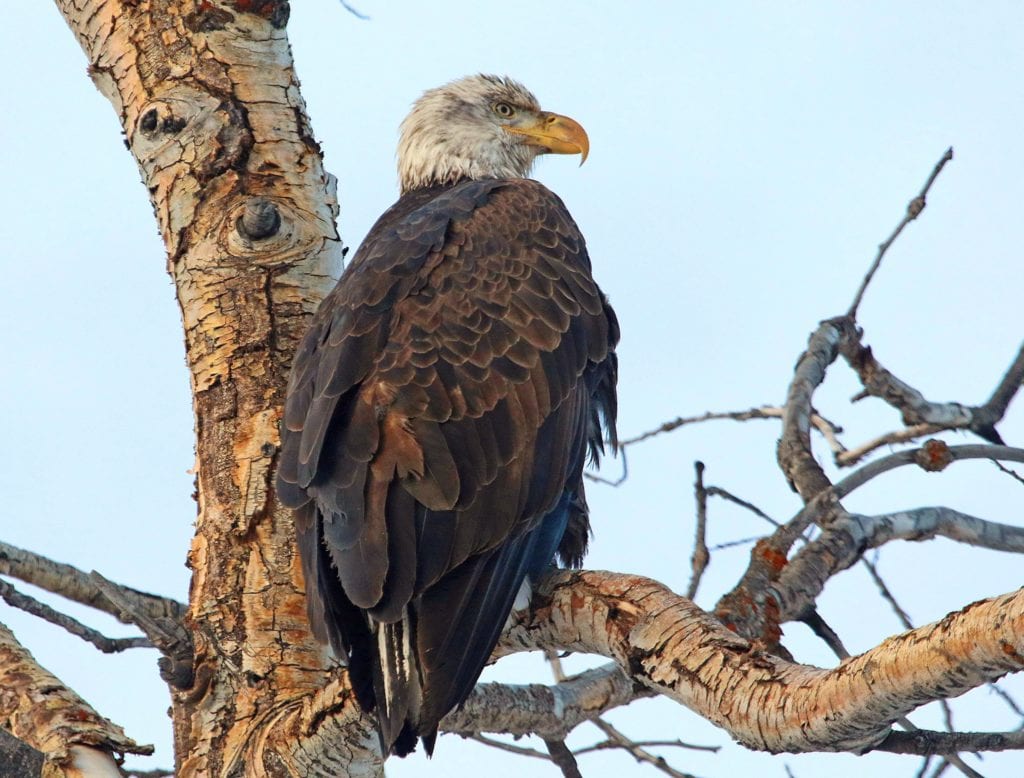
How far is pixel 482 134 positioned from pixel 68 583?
10.9 feet

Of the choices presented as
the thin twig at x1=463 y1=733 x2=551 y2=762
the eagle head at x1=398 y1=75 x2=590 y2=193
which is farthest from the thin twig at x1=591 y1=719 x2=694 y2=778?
the eagle head at x1=398 y1=75 x2=590 y2=193

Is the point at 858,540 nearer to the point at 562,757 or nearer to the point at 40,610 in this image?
the point at 562,757

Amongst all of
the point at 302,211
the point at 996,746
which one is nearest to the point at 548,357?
the point at 302,211

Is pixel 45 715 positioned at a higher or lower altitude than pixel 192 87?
lower

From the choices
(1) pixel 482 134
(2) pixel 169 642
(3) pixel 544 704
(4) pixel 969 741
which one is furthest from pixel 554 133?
(4) pixel 969 741

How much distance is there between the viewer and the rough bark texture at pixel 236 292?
12.4 feet

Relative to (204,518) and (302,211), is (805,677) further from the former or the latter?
(302,211)

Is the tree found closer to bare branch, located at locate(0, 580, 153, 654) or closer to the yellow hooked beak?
bare branch, located at locate(0, 580, 153, 654)

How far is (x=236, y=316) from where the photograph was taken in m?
4.46

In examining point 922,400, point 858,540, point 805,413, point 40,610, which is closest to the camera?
point 40,610

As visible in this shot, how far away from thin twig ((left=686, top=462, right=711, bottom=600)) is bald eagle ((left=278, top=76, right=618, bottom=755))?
0.40 m

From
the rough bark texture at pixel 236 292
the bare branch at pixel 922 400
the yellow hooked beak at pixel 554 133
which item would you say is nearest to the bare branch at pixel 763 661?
the rough bark texture at pixel 236 292

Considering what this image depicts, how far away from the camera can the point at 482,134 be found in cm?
662

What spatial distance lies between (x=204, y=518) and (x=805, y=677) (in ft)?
6.84
